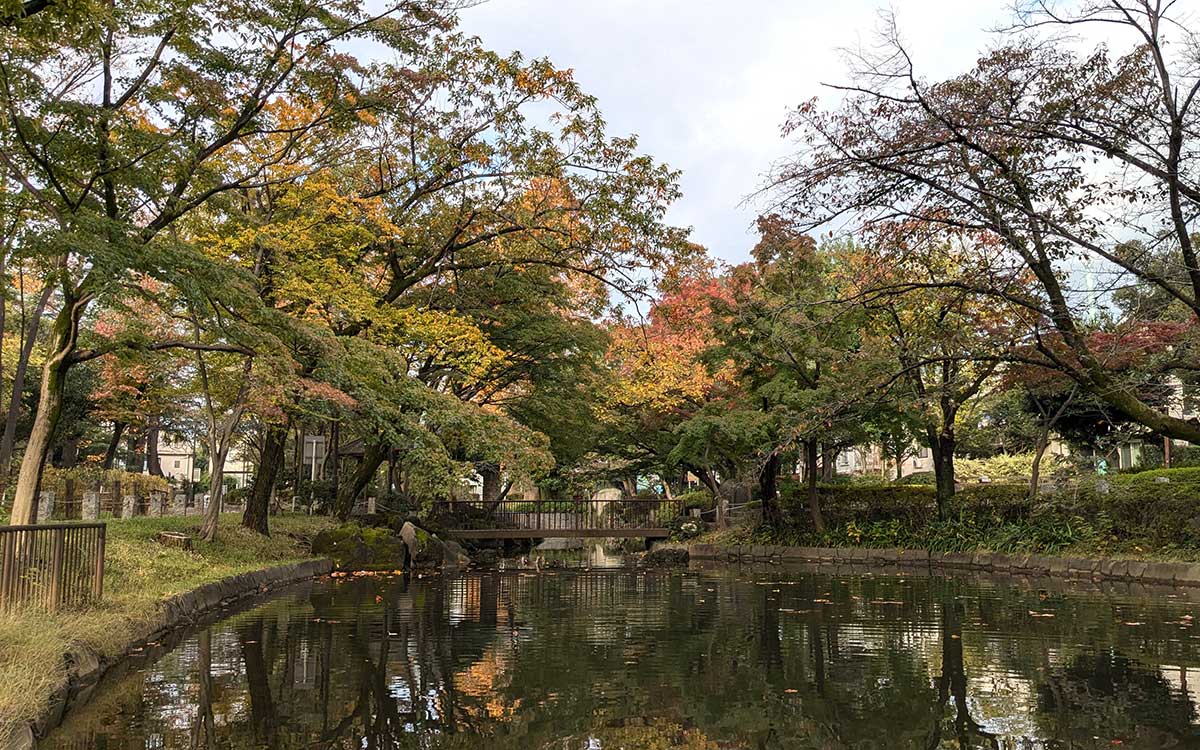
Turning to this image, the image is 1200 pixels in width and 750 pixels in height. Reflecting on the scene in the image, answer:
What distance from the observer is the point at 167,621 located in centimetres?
1085

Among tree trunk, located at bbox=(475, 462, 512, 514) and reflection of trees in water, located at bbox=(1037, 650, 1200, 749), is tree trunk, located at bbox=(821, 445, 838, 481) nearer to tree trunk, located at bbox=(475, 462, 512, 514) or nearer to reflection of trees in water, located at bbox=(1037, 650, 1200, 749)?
tree trunk, located at bbox=(475, 462, 512, 514)

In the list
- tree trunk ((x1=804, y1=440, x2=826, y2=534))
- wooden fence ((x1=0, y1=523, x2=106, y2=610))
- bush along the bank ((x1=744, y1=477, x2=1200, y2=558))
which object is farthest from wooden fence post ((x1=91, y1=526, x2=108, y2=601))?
tree trunk ((x1=804, y1=440, x2=826, y2=534))

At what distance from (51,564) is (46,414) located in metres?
4.34

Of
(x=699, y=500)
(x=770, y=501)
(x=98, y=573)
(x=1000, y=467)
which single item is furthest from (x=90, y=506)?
(x=1000, y=467)

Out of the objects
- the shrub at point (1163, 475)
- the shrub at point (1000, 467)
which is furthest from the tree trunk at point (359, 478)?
the shrub at point (1000, 467)

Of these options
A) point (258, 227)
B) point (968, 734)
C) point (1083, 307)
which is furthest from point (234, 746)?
point (258, 227)

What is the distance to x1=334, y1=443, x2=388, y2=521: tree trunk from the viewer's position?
84.6ft

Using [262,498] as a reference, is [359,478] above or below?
above

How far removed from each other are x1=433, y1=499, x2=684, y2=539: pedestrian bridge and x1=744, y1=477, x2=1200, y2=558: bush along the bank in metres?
4.85

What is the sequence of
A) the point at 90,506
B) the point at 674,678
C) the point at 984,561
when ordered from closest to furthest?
the point at 674,678 → the point at 984,561 → the point at 90,506

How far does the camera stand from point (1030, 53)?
8766 mm

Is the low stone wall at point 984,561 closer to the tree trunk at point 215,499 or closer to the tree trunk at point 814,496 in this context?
the tree trunk at point 814,496

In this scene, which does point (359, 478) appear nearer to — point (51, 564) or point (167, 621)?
point (167, 621)

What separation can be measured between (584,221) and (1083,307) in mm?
11225
